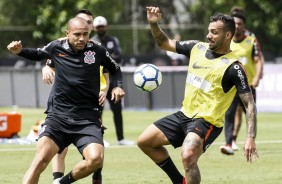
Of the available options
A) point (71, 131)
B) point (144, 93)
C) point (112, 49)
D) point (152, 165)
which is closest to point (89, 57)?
point (71, 131)

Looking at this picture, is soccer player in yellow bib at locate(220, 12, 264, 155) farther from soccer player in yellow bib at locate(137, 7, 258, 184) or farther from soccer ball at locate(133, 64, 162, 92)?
soccer player in yellow bib at locate(137, 7, 258, 184)

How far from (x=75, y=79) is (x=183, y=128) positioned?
4.55ft

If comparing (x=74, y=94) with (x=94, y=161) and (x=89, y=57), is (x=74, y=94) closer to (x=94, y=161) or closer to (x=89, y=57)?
(x=89, y=57)

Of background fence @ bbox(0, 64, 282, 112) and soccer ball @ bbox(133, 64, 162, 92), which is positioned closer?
soccer ball @ bbox(133, 64, 162, 92)

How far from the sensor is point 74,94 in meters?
10.8

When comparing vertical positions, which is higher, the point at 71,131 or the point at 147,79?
the point at 147,79

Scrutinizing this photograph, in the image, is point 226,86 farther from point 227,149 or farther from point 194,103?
point 227,149

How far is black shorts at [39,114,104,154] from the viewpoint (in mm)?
10617

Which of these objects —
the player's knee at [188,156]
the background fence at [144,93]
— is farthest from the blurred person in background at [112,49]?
the background fence at [144,93]

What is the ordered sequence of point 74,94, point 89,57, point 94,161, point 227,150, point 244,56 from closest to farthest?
point 94,161 → point 74,94 → point 89,57 → point 227,150 → point 244,56

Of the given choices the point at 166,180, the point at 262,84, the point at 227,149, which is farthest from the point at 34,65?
the point at 166,180

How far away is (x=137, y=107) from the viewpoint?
3016cm

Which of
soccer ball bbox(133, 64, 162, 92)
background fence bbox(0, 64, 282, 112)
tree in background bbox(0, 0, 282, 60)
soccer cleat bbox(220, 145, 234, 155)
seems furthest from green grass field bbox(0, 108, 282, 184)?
tree in background bbox(0, 0, 282, 60)

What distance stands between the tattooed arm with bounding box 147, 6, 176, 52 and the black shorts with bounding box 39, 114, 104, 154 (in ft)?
4.83
